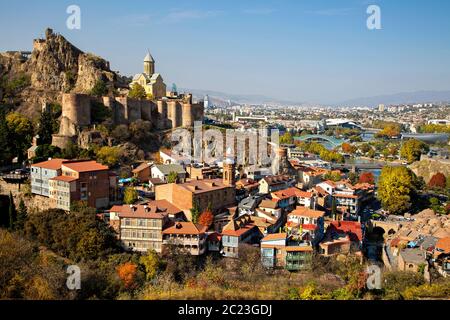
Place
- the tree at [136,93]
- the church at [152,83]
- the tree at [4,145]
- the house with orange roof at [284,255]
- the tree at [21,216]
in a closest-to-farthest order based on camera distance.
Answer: the house with orange roof at [284,255] → the tree at [21,216] → the tree at [4,145] → the tree at [136,93] → the church at [152,83]

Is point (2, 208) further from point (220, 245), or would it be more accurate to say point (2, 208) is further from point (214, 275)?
point (214, 275)

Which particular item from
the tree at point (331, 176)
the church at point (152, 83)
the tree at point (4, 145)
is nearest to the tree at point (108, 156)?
the tree at point (4, 145)

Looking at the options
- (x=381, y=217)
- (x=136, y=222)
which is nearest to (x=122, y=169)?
(x=136, y=222)

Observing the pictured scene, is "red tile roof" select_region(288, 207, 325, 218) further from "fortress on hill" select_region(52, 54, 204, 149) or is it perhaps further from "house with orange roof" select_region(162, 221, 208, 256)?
"fortress on hill" select_region(52, 54, 204, 149)

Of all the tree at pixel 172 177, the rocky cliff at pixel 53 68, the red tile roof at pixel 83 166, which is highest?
the rocky cliff at pixel 53 68

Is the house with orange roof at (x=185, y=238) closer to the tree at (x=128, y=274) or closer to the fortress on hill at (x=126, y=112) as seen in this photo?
the tree at (x=128, y=274)

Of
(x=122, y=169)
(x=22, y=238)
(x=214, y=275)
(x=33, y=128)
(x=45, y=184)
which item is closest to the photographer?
(x=214, y=275)

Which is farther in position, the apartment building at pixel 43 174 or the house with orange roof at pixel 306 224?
the apartment building at pixel 43 174

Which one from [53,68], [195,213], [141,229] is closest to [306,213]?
[195,213]
